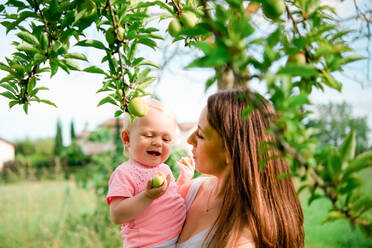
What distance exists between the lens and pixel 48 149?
24422 mm

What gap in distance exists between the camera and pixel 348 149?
1.71 ft

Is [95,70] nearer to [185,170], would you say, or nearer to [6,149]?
[185,170]

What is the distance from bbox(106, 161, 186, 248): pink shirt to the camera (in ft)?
Answer: 4.52

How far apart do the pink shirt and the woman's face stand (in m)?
0.23

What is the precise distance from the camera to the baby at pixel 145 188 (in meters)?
1.36

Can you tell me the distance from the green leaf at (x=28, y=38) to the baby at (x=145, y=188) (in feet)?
2.18

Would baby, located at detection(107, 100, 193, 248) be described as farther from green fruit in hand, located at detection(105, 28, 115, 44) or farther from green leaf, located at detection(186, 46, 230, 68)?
green leaf, located at detection(186, 46, 230, 68)

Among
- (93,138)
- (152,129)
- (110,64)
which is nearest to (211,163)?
(152,129)

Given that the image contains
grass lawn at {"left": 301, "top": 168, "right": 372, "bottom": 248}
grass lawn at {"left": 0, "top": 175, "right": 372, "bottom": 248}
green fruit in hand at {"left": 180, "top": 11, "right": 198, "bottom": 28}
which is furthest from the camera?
grass lawn at {"left": 301, "top": 168, "right": 372, "bottom": 248}

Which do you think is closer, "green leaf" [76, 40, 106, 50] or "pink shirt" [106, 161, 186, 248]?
"green leaf" [76, 40, 106, 50]

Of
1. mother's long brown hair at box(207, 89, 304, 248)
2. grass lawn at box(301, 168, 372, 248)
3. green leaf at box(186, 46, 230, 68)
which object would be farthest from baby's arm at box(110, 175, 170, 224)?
grass lawn at box(301, 168, 372, 248)

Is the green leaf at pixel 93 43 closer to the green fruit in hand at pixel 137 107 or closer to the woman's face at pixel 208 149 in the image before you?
the green fruit in hand at pixel 137 107

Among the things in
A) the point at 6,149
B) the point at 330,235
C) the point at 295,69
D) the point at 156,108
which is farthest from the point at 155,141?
the point at 6,149

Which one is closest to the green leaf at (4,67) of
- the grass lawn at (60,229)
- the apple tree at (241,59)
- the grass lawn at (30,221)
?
the apple tree at (241,59)
